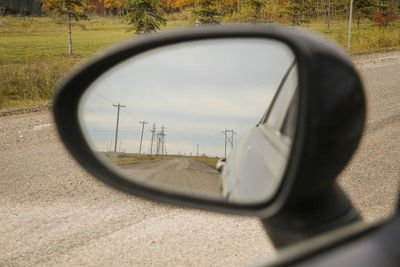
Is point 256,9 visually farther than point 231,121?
Yes

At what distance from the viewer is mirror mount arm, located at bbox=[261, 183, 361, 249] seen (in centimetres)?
115

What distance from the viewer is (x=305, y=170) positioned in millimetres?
1012

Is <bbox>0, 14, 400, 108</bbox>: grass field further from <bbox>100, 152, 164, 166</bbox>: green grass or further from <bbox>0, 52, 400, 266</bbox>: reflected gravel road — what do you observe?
<bbox>0, 52, 400, 266</bbox>: reflected gravel road

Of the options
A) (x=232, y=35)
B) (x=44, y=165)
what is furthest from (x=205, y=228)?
(x=44, y=165)

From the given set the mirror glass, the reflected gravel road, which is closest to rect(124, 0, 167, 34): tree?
the reflected gravel road

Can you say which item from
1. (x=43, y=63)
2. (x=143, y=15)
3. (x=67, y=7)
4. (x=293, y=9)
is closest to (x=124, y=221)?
(x=43, y=63)

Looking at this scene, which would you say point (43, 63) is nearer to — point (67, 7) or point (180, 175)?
point (180, 175)

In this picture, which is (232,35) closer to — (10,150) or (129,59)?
(129,59)

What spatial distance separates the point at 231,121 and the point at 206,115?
97 millimetres

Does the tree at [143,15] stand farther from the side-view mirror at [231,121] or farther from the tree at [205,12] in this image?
the side-view mirror at [231,121]

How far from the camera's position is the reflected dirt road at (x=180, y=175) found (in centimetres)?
118

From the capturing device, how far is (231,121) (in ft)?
4.07

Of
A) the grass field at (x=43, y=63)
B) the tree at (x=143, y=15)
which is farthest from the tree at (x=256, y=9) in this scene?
the tree at (x=143, y=15)

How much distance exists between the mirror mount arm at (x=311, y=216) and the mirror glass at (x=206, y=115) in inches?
4.2
